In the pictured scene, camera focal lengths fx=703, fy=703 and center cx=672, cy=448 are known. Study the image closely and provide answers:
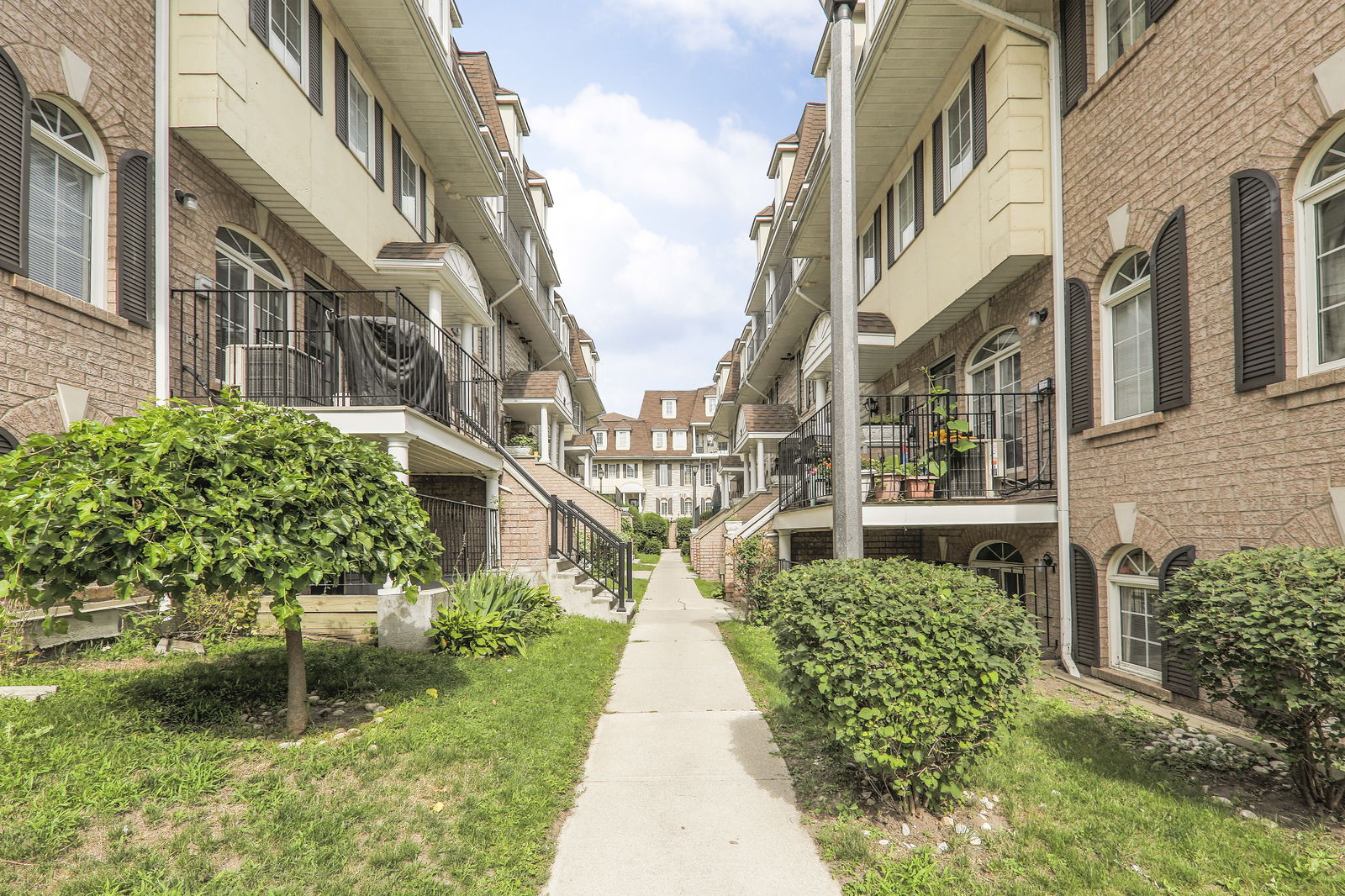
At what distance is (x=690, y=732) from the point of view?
5.56 meters

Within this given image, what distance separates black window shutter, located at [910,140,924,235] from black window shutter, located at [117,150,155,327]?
9.54 m

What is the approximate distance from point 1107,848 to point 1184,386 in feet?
13.9

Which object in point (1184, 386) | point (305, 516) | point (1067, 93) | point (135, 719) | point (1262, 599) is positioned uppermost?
point (1067, 93)

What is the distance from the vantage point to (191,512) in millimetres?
3928

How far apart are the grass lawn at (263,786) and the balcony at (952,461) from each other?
4.72 meters

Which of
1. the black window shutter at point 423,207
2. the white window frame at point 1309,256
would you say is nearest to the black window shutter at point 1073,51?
the white window frame at point 1309,256

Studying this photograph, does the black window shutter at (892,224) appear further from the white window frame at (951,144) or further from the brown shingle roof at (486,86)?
the brown shingle roof at (486,86)

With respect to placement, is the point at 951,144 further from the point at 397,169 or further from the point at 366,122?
the point at 397,169

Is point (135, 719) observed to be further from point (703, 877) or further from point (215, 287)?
point (215, 287)

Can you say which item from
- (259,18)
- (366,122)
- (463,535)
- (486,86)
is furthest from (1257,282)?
(486,86)

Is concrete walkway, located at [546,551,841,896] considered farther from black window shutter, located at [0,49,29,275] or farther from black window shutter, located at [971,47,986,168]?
black window shutter, located at [971,47,986,168]

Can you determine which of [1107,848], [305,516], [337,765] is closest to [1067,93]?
[1107,848]

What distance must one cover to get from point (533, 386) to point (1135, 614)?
15421 millimetres

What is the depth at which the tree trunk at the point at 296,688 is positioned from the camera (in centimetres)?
473
